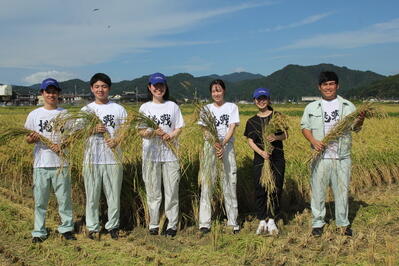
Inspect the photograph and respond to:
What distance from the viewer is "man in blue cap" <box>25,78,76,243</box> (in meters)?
4.40

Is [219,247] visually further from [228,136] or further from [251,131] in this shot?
[251,131]

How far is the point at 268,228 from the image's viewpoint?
462 centimetres

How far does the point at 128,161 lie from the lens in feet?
17.3

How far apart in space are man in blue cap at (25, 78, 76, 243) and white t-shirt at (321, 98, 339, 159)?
328 cm

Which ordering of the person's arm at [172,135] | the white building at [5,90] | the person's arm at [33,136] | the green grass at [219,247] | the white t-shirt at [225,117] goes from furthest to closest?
the white building at [5,90] → the white t-shirt at [225,117] → the person's arm at [172,135] → the person's arm at [33,136] → the green grass at [219,247]

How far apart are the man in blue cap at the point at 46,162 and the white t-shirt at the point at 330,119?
3.28 meters

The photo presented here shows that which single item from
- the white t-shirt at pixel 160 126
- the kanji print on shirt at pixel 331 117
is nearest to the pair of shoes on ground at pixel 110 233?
the white t-shirt at pixel 160 126

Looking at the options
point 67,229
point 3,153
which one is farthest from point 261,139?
point 3,153

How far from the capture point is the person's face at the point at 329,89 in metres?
4.46

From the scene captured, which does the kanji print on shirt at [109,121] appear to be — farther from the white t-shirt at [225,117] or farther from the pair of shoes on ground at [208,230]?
the pair of shoes on ground at [208,230]

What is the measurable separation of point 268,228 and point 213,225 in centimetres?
71

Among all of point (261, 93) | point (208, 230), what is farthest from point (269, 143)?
point (208, 230)

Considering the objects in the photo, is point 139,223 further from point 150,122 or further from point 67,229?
point 150,122

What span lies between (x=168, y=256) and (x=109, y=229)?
3.36 ft
